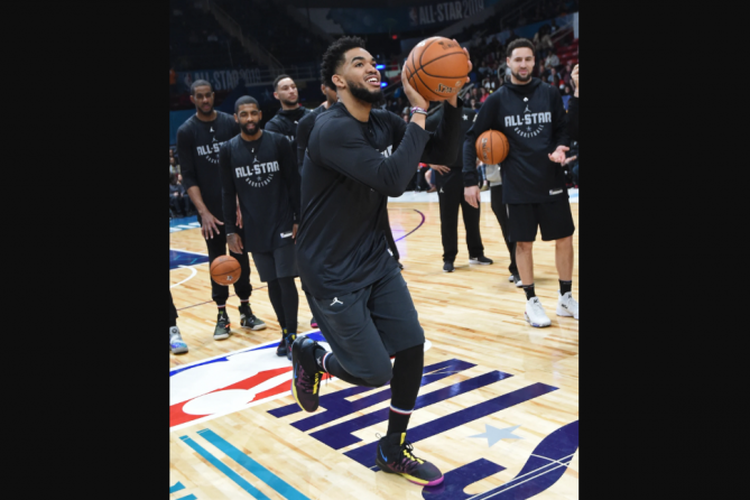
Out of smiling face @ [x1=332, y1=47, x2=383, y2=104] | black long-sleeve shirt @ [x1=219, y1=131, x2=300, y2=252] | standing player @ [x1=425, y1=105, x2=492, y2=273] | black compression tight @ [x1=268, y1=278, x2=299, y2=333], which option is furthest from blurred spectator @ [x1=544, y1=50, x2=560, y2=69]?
smiling face @ [x1=332, y1=47, x2=383, y2=104]

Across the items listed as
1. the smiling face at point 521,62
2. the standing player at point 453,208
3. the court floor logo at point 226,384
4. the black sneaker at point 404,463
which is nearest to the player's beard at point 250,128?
the court floor logo at point 226,384

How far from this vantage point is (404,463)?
274cm

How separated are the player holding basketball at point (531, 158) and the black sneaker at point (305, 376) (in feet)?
7.27

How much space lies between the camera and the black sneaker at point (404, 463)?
2.68m

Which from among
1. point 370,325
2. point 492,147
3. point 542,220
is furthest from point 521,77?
point 370,325

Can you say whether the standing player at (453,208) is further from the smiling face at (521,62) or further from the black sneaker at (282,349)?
the black sneaker at (282,349)

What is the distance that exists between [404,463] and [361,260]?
0.84 metres
